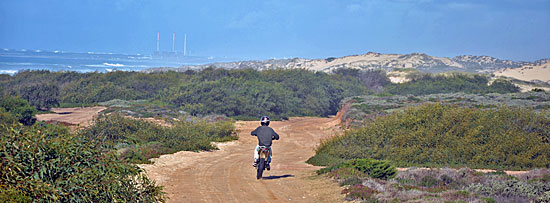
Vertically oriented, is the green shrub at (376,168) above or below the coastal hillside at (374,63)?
below

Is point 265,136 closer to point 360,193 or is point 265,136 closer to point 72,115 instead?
point 360,193

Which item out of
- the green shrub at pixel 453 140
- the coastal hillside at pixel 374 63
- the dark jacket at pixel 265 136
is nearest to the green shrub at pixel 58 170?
the dark jacket at pixel 265 136

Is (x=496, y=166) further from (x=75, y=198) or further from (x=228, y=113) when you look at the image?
(x=228, y=113)

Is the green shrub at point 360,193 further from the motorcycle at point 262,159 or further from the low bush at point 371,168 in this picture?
the motorcycle at point 262,159

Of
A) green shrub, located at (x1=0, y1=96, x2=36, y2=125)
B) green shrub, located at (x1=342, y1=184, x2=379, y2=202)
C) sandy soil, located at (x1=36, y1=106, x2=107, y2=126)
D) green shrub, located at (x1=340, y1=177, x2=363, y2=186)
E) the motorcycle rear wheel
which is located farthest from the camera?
sandy soil, located at (x1=36, y1=106, x2=107, y2=126)

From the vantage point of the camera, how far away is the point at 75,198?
5648mm

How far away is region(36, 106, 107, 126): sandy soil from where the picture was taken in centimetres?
3030

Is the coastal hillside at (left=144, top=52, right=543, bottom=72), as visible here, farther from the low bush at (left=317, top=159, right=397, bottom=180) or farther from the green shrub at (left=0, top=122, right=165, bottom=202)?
the green shrub at (left=0, top=122, right=165, bottom=202)

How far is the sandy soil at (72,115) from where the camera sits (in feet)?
99.4

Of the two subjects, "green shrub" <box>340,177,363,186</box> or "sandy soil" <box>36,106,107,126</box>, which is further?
"sandy soil" <box>36,106,107,126</box>

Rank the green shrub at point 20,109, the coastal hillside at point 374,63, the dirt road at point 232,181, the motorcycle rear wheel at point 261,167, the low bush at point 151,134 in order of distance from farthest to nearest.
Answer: the coastal hillside at point 374,63
the green shrub at point 20,109
the low bush at point 151,134
the motorcycle rear wheel at point 261,167
the dirt road at point 232,181

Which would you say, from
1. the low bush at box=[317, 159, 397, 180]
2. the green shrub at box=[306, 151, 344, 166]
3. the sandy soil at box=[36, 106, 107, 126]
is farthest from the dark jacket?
the sandy soil at box=[36, 106, 107, 126]

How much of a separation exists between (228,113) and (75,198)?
32344 mm

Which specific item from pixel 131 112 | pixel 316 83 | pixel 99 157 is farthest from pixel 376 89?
pixel 99 157
